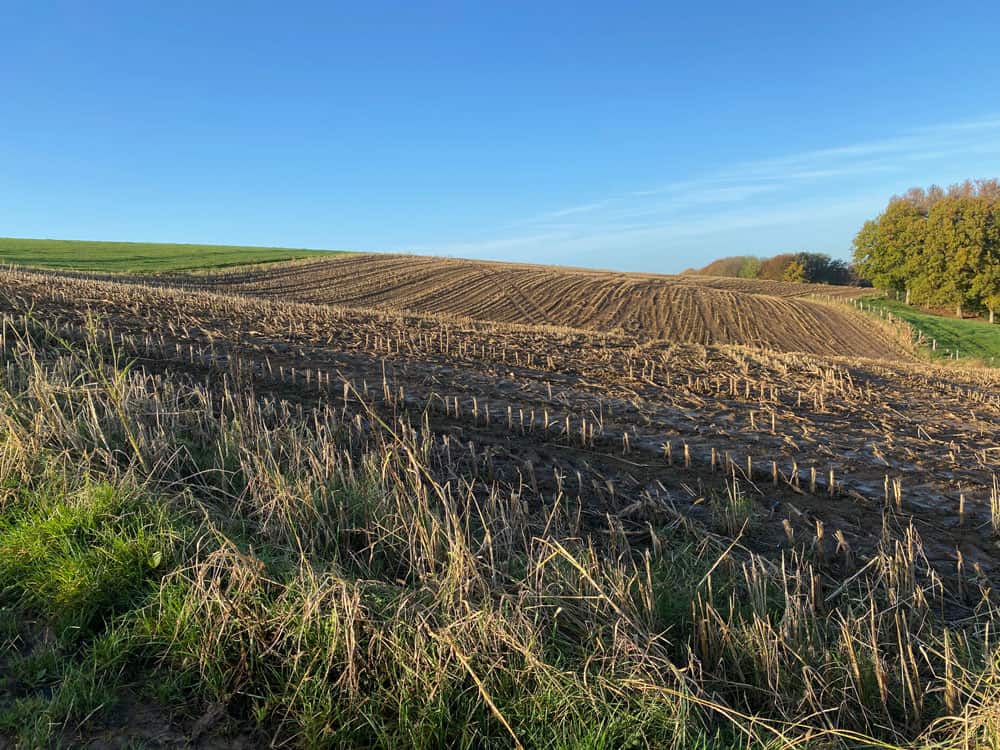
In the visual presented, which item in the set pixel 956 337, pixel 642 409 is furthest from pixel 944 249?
pixel 642 409

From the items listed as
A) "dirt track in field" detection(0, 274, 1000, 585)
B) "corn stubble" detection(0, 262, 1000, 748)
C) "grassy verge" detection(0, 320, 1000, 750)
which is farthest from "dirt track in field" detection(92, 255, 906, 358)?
"grassy verge" detection(0, 320, 1000, 750)

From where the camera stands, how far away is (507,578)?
3.56 meters

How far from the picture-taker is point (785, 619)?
10.1ft

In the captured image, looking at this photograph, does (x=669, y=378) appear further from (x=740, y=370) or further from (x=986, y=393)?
(x=986, y=393)

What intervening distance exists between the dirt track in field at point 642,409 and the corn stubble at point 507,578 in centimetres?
7

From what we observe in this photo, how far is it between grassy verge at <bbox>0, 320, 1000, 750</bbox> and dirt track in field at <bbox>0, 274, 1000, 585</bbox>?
1313 millimetres

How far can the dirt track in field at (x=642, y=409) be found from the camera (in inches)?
224

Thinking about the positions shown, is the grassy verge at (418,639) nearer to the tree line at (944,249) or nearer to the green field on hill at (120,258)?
the green field on hill at (120,258)

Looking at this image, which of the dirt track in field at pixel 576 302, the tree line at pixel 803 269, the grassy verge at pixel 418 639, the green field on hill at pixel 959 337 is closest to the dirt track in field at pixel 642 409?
the grassy verge at pixel 418 639

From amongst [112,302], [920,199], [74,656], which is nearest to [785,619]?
[74,656]

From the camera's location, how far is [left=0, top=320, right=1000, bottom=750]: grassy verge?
2.64 m

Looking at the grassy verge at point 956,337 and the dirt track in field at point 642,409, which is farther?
the grassy verge at point 956,337

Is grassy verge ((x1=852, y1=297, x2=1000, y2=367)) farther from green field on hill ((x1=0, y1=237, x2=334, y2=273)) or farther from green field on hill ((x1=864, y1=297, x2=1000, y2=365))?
green field on hill ((x1=0, y1=237, x2=334, y2=273))

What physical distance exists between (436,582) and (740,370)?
39.8ft
